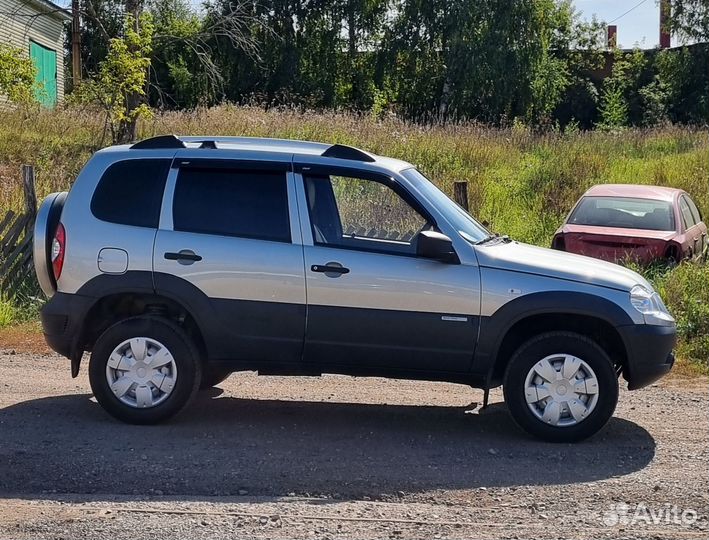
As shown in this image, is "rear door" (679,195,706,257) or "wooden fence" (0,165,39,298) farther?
"rear door" (679,195,706,257)

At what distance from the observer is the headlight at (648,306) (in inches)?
252

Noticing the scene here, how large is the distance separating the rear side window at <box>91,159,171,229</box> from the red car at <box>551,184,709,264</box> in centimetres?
689

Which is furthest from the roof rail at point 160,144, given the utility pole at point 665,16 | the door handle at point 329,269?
the utility pole at point 665,16

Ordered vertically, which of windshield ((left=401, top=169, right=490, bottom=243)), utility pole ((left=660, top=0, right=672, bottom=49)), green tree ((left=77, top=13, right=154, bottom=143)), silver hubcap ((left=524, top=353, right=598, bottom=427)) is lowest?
silver hubcap ((left=524, top=353, right=598, bottom=427))

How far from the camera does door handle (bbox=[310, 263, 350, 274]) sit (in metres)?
6.41

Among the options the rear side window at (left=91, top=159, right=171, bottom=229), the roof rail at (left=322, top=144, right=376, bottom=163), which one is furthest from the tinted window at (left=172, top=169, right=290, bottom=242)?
the roof rail at (left=322, top=144, right=376, bottom=163)

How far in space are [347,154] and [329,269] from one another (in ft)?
3.08

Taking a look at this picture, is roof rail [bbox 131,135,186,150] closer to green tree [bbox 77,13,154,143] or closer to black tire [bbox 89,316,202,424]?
black tire [bbox 89,316,202,424]

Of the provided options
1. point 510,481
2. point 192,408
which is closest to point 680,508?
point 510,481

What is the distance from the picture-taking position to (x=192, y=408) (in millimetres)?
7207

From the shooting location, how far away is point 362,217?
22.5 feet

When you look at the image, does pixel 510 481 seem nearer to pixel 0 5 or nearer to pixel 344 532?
pixel 344 532

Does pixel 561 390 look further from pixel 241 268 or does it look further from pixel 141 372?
pixel 141 372

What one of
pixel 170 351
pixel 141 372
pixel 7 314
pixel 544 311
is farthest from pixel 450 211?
pixel 7 314
